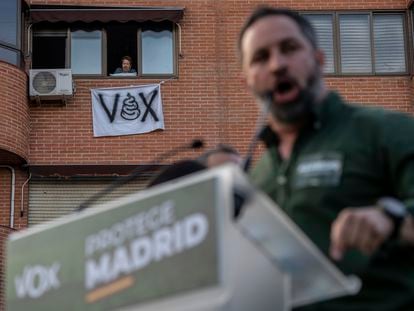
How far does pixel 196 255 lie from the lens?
5.70 ft

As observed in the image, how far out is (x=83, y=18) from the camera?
14258mm

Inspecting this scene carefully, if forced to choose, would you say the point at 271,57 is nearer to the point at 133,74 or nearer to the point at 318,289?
the point at 318,289

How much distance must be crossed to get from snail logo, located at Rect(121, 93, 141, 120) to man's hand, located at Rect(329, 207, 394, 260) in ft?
41.1

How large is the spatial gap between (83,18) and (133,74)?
121cm

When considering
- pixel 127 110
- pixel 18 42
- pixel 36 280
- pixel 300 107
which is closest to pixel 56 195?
pixel 127 110

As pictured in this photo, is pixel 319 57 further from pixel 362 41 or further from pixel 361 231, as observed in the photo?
pixel 362 41

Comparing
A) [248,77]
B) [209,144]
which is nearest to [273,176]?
[248,77]

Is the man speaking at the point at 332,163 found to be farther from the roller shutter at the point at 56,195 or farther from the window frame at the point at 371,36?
the window frame at the point at 371,36

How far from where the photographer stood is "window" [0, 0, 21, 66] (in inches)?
552

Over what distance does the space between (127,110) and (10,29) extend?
2275mm

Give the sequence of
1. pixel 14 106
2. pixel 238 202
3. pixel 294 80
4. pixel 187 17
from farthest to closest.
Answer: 1. pixel 187 17
2. pixel 14 106
3. pixel 294 80
4. pixel 238 202

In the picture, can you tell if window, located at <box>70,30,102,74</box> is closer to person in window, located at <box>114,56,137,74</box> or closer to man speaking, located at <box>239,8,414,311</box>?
person in window, located at <box>114,56,137,74</box>

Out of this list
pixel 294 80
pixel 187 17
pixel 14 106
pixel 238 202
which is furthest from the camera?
pixel 187 17

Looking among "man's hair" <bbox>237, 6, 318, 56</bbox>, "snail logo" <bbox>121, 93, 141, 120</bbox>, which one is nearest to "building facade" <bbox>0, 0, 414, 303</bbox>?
"snail logo" <bbox>121, 93, 141, 120</bbox>
